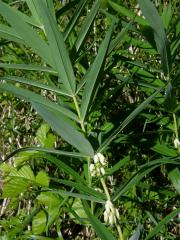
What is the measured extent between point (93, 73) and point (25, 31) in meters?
0.19

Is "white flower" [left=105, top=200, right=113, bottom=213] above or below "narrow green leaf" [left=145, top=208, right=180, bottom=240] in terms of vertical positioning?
above

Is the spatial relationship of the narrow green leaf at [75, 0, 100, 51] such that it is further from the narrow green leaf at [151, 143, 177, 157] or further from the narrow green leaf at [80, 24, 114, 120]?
the narrow green leaf at [151, 143, 177, 157]

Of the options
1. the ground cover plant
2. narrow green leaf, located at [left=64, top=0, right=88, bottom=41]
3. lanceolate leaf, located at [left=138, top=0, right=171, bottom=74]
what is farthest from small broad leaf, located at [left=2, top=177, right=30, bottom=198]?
lanceolate leaf, located at [left=138, top=0, right=171, bottom=74]

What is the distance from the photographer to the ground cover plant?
115 cm

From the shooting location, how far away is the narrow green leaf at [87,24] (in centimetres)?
124

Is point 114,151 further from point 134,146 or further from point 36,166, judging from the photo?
point 36,166

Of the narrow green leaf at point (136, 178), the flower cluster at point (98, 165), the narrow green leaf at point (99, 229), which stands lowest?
the narrow green leaf at point (99, 229)

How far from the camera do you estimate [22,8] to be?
232 centimetres

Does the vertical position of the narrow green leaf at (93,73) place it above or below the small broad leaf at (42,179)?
above

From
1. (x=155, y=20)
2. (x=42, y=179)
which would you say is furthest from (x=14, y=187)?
(x=155, y=20)

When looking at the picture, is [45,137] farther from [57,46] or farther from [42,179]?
[57,46]

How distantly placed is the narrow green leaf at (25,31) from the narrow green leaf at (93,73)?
11 cm

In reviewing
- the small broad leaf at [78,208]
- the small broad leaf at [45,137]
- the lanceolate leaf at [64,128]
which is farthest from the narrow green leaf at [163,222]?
the small broad leaf at [45,137]

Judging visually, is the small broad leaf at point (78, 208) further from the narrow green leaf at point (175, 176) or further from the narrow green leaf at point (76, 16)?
the narrow green leaf at point (76, 16)
